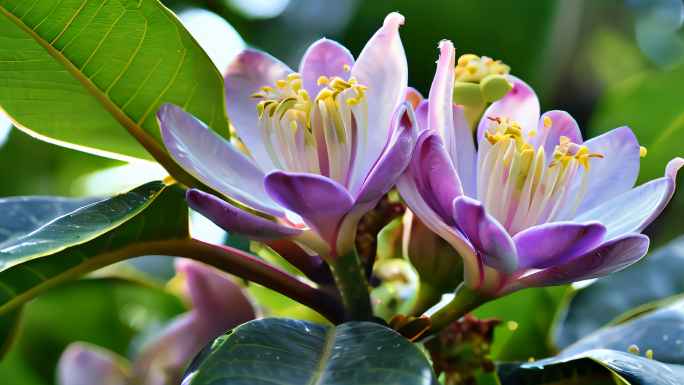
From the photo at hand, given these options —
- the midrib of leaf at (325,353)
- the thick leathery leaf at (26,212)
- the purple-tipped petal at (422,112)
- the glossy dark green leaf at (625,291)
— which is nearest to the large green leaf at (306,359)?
the midrib of leaf at (325,353)

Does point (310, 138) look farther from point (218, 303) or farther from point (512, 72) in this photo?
point (512, 72)

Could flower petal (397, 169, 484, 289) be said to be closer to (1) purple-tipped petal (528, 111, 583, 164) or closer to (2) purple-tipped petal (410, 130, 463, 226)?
(2) purple-tipped petal (410, 130, 463, 226)

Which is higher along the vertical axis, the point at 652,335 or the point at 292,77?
the point at 292,77

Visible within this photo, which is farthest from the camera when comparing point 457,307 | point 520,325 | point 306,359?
point 520,325

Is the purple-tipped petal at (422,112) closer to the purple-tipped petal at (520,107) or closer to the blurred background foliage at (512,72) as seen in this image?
the purple-tipped petal at (520,107)

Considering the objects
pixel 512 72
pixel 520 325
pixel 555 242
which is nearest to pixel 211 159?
pixel 555 242

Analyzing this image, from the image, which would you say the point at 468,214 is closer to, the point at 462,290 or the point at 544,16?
the point at 462,290
